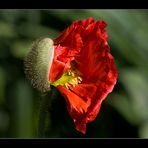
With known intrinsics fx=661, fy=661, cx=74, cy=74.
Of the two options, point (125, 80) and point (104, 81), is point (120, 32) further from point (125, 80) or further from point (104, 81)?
point (104, 81)

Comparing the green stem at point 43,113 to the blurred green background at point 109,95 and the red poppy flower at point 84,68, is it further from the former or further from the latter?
the blurred green background at point 109,95

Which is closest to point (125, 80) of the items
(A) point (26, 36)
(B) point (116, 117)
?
(B) point (116, 117)

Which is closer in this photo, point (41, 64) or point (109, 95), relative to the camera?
point (41, 64)

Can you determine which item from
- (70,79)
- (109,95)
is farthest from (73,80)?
(109,95)

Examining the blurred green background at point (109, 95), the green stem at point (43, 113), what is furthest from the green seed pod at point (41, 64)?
the blurred green background at point (109, 95)

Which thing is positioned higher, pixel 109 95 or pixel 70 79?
pixel 70 79

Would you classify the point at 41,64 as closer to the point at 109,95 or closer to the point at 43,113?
the point at 43,113
